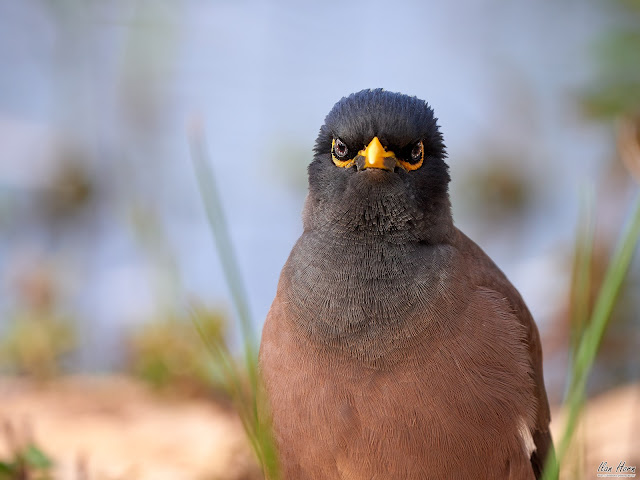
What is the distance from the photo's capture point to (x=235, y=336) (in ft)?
15.2

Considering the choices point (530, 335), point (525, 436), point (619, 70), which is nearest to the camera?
point (525, 436)

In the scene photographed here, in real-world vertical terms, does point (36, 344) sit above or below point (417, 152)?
below

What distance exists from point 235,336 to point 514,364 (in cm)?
242

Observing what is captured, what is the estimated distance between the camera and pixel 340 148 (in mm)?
2549

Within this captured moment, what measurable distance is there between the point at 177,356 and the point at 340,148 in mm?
2076

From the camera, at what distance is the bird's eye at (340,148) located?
8.30ft

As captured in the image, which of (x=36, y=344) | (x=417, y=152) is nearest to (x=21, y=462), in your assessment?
(x=417, y=152)

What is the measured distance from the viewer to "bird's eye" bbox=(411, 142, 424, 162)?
8.30 ft

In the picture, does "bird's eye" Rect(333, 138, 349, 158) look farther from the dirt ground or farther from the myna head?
the dirt ground

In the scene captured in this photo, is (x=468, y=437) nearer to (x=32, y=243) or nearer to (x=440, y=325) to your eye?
(x=440, y=325)

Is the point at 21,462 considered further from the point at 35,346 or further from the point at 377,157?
the point at 35,346

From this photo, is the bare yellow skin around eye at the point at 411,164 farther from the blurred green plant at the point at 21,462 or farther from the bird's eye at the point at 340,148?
the blurred green plant at the point at 21,462

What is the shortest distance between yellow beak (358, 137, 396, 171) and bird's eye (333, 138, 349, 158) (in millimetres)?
92

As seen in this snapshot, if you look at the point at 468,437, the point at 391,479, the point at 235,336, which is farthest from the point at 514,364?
the point at 235,336
